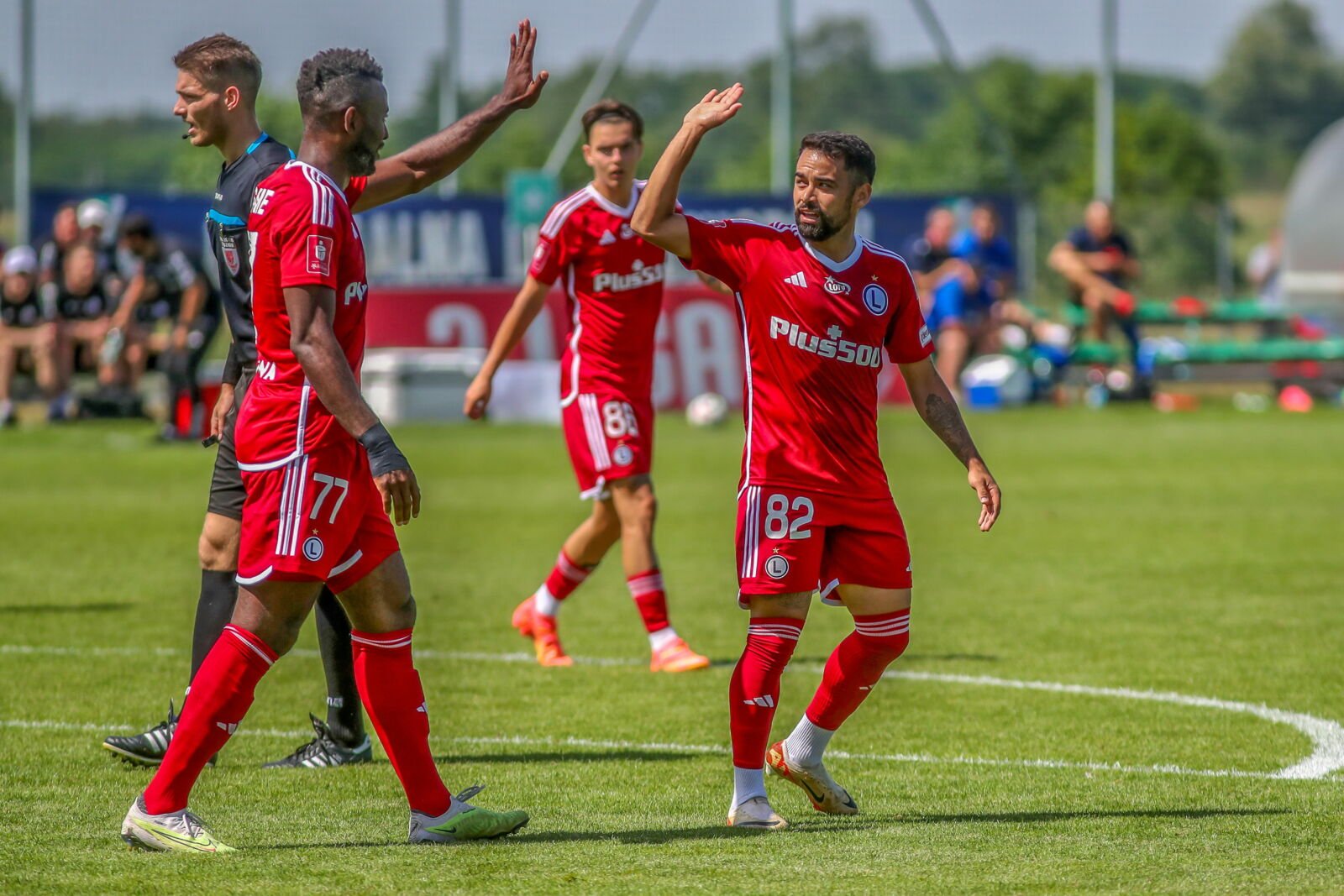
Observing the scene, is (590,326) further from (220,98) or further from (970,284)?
(970,284)

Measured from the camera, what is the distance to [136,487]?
1548 cm

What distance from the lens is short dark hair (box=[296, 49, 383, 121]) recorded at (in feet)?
16.2

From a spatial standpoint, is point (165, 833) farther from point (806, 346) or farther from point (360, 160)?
point (806, 346)

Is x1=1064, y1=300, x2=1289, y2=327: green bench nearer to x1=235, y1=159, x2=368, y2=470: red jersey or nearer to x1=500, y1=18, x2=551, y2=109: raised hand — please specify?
x1=500, y1=18, x2=551, y2=109: raised hand

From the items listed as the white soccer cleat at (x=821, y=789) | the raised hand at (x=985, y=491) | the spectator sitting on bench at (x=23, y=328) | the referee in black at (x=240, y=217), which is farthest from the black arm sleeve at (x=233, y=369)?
the spectator sitting on bench at (x=23, y=328)

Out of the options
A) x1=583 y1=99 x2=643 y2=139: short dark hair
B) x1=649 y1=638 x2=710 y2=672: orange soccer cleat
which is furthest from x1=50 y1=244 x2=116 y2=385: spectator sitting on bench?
x1=649 y1=638 x2=710 y2=672: orange soccer cleat

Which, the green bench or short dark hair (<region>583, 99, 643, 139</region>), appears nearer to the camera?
short dark hair (<region>583, 99, 643, 139</region>)

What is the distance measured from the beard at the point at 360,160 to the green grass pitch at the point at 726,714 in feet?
5.92

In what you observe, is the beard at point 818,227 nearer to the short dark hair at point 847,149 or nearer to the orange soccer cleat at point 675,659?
the short dark hair at point 847,149

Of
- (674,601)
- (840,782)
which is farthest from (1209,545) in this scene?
(840,782)

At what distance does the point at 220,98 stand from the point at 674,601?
503 cm

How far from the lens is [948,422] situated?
5.63 m

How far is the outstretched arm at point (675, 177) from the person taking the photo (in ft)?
17.0

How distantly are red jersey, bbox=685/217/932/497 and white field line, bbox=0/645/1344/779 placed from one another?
52.3 inches
